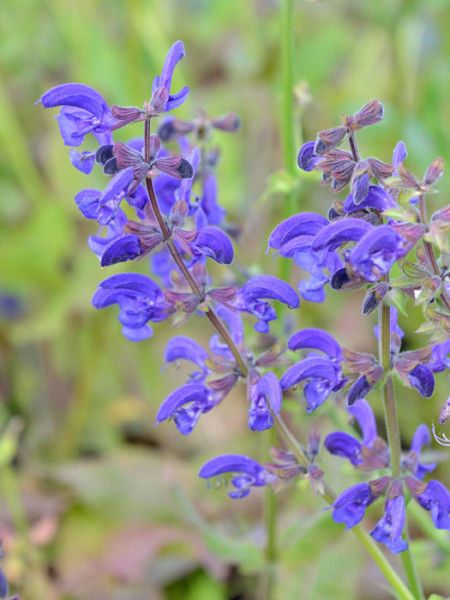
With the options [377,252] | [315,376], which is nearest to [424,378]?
[315,376]

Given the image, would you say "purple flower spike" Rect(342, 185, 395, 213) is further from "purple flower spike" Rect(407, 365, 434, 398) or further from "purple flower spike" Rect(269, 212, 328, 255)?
"purple flower spike" Rect(407, 365, 434, 398)

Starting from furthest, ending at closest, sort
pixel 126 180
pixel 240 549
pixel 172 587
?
pixel 172 587 < pixel 240 549 < pixel 126 180

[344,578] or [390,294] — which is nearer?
[390,294]

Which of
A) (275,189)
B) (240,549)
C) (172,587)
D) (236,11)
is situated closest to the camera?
(275,189)

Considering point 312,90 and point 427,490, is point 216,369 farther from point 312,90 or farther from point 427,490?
point 312,90

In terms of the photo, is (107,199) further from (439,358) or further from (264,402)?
(439,358)

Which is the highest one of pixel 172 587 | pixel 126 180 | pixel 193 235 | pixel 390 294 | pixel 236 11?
pixel 236 11

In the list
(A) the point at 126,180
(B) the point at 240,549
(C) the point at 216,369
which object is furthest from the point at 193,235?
(B) the point at 240,549

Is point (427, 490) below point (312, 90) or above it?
below
